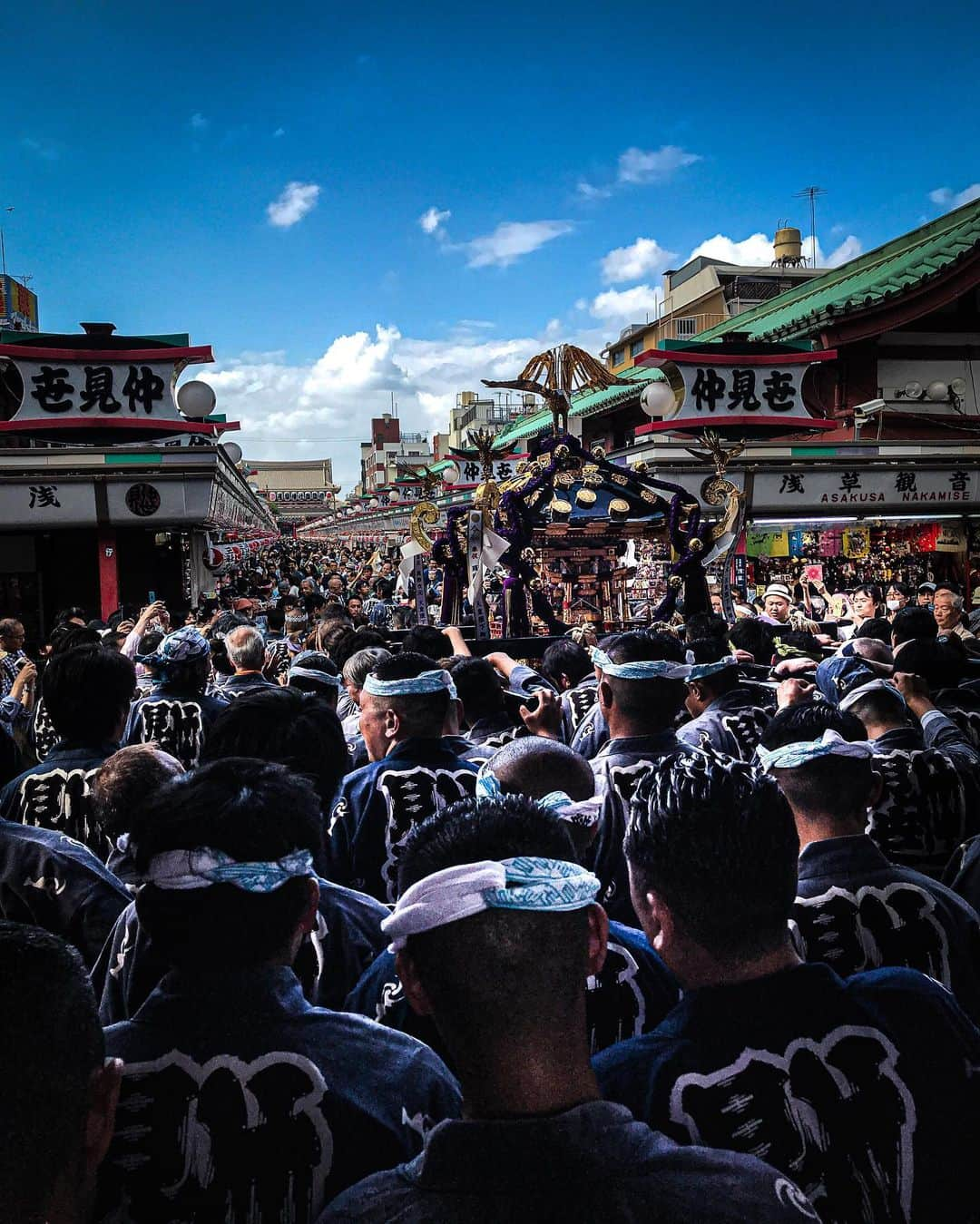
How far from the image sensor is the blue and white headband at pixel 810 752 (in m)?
2.74

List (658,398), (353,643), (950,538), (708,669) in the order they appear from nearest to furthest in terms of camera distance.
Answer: (708,669), (353,643), (658,398), (950,538)

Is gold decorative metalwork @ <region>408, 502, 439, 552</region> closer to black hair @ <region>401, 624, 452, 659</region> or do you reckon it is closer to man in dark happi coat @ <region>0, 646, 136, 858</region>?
black hair @ <region>401, 624, 452, 659</region>

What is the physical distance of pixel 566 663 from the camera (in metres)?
6.91

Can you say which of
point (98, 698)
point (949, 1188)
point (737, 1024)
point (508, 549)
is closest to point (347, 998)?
point (737, 1024)

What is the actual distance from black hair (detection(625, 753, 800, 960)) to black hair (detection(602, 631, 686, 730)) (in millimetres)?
1788

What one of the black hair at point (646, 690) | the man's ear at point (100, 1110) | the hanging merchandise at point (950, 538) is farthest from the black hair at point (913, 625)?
the hanging merchandise at point (950, 538)

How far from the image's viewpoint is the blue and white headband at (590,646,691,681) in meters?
3.80

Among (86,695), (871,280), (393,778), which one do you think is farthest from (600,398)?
(393,778)

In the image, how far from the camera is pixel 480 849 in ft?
5.83

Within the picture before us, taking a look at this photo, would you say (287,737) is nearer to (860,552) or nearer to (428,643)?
(428,643)

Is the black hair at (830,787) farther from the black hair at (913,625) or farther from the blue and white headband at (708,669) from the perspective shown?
the black hair at (913,625)

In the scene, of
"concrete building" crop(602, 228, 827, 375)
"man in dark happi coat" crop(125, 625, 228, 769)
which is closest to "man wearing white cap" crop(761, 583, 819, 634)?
"man in dark happi coat" crop(125, 625, 228, 769)

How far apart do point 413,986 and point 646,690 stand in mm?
2411

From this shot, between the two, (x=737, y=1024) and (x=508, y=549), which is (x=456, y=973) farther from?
(x=508, y=549)
